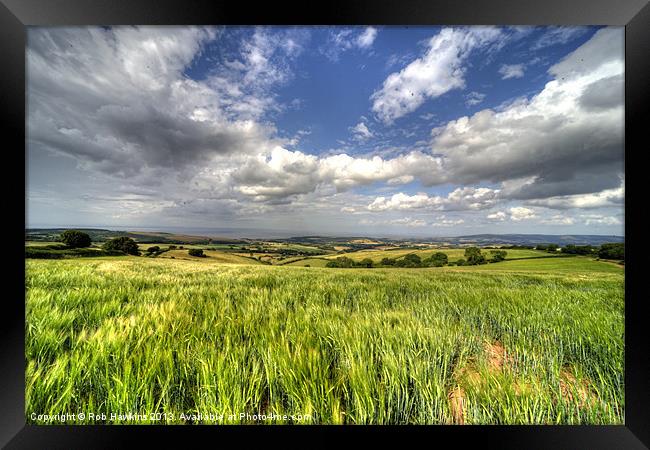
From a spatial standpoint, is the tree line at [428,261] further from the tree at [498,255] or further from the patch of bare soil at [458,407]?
the patch of bare soil at [458,407]

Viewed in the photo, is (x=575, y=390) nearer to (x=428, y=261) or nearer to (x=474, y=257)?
(x=428, y=261)

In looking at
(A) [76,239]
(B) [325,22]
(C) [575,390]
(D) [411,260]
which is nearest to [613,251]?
(C) [575,390]

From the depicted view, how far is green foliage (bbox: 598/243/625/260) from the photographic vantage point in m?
1.37

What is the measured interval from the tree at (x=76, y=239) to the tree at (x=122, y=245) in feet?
0.78

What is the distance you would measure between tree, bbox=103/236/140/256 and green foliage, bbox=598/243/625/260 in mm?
5998

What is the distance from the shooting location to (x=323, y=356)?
1.27 meters

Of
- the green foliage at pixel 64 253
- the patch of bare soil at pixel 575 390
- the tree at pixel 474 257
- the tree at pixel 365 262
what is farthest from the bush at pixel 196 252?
the tree at pixel 474 257

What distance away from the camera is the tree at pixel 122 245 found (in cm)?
356

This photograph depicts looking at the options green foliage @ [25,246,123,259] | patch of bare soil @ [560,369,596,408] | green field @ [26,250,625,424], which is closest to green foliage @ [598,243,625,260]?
green field @ [26,250,625,424]

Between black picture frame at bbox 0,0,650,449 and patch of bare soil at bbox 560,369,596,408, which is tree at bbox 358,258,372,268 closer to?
patch of bare soil at bbox 560,369,596,408

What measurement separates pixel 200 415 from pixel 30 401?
44.9 inches

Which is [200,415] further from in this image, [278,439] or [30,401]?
[30,401]

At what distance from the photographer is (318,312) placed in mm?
1767

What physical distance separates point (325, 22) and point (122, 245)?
15.5 feet
